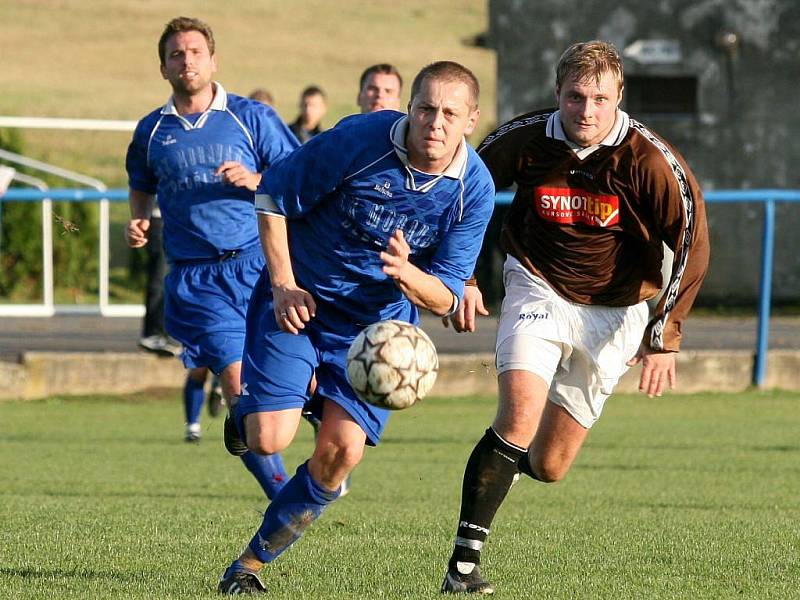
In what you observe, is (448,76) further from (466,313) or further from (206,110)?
(206,110)

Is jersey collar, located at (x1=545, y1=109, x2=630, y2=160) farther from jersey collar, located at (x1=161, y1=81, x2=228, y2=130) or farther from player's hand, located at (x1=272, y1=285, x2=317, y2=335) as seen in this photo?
jersey collar, located at (x1=161, y1=81, x2=228, y2=130)

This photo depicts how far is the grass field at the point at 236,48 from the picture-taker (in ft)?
171

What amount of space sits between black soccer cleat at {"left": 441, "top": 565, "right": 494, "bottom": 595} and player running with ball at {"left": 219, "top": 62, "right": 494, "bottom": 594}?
53cm

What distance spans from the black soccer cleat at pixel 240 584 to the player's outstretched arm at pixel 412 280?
1.14 m

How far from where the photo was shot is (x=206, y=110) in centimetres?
754

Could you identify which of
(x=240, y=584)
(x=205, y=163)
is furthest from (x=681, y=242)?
(x=205, y=163)

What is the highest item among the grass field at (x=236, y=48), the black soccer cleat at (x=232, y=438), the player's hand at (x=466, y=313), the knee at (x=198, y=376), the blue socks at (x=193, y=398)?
the grass field at (x=236, y=48)

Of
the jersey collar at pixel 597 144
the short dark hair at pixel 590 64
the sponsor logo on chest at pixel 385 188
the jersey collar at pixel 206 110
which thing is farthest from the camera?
the jersey collar at pixel 206 110

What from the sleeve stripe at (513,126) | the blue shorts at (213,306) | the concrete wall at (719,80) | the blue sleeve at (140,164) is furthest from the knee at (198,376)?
the concrete wall at (719,80)

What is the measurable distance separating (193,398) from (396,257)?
5.69 metres

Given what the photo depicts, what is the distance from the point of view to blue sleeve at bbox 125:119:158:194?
755 cm

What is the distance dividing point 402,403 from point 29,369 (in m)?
8.52

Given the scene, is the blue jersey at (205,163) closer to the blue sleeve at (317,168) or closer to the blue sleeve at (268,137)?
the blue sleeve at (268,137)

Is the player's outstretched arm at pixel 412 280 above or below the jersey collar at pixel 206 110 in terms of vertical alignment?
below
